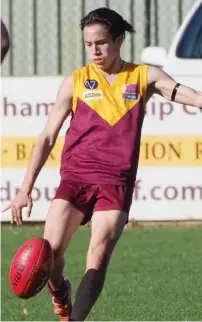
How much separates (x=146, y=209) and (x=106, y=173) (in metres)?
5.58

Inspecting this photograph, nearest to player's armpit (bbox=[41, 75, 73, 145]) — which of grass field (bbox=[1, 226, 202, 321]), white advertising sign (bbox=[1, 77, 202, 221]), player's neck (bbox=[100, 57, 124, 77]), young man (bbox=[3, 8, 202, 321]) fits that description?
young man (bbox=[3, 8, 202, 321])

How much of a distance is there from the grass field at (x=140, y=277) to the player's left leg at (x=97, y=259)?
107cm

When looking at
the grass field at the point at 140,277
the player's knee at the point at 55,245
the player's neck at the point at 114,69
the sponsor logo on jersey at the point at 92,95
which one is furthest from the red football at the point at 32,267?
the grass field at the point at 140,277

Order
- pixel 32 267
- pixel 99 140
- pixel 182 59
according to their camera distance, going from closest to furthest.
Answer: pixel 32 267
pixel 99 140
pixel 182 59

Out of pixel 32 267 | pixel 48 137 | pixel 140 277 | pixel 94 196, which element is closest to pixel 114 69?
pixel 48 137

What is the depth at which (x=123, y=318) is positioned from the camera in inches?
306

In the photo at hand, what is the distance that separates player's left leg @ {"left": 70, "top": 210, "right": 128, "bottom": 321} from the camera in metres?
6.66

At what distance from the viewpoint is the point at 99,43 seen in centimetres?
684

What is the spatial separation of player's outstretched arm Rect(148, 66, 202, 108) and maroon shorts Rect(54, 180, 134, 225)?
548 mm

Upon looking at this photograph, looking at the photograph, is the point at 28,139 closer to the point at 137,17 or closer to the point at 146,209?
the point at 146,209

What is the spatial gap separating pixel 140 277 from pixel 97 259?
2718 millimetres

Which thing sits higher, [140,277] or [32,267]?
[32,267]

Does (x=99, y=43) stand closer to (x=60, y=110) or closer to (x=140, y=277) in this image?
(x=60, y=110)

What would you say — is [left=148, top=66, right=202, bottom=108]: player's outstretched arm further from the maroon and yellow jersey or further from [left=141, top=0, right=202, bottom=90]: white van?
[left=141, top=0, right=202, bottom=90]: white van
